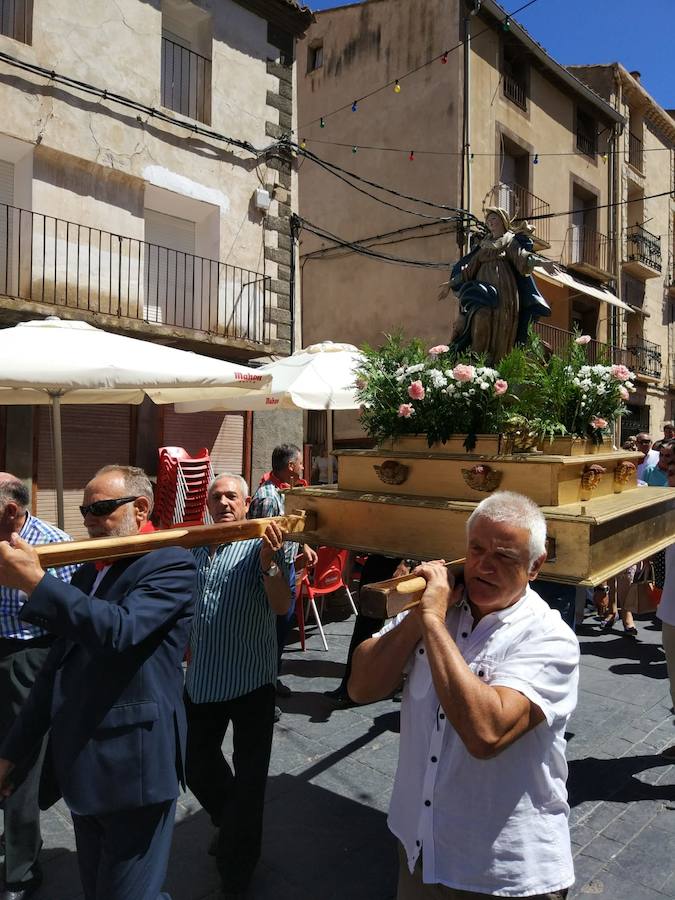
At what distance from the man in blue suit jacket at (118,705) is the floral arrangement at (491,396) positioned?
3.92 feet

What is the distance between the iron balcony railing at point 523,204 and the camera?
1688 centimetres

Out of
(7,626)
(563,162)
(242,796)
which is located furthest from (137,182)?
(563,162)

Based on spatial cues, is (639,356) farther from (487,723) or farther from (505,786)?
(487,723)

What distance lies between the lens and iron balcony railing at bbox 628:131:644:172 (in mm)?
22781

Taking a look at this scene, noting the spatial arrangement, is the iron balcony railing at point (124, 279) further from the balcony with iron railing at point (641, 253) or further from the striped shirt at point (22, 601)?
the balcony with iron railing at point (641, 253)

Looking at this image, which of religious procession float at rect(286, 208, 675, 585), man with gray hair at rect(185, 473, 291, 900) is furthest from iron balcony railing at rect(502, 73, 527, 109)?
man with gray hair at rect(185, 473, 291, 900)

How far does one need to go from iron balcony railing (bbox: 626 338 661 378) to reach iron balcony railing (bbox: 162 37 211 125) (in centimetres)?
1612

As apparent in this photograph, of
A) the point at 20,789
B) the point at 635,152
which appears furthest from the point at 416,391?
the point at 635,152

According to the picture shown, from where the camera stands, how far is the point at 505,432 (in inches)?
113

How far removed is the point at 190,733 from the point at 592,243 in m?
20.8

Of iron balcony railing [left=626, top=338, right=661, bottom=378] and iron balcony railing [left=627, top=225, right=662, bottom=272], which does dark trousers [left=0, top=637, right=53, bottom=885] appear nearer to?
iron balcony railing [left=626, top=338, right=661, bottom=378]

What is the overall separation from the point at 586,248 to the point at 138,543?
21.3m

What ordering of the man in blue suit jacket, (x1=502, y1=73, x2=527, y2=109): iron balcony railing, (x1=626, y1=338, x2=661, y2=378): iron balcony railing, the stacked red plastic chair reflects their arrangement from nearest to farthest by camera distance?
the man in blue suit jacket
the stacked red plastic chair
(x1=502, y1=73, x2=527, y2=109): iron balcony railing
(x1=626, y1=338, x2=661, y2=378): iron balcony railing

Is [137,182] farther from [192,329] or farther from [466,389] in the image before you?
[466,389]
